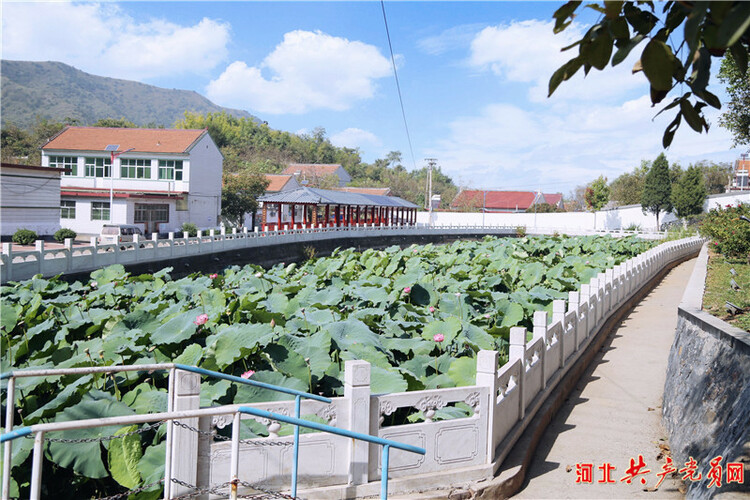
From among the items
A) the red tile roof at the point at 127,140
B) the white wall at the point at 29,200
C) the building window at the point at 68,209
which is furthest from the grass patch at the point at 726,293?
the building window at the point at 68,209

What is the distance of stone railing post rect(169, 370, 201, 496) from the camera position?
3410 millimetres

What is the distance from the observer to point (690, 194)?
45.9 m

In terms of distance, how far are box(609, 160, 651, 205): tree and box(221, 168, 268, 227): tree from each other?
37424 mm

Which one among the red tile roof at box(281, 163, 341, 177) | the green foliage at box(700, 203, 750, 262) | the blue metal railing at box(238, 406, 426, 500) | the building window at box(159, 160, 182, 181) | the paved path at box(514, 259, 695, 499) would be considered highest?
the red tile roof at box(281, 163, 341, 177)

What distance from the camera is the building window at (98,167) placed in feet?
119

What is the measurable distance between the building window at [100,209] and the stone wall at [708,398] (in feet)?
102

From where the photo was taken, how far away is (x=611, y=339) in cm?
1080

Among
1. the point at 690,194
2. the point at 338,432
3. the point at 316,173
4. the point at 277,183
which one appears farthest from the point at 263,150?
the point at 338,432

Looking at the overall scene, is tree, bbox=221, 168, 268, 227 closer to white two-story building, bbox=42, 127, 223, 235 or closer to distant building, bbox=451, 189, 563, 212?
white two-story building, bbox=42, 127, 223, 235

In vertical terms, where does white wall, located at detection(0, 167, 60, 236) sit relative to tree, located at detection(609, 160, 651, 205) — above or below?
below

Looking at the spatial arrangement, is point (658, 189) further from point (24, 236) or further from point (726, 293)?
point (24, 236)


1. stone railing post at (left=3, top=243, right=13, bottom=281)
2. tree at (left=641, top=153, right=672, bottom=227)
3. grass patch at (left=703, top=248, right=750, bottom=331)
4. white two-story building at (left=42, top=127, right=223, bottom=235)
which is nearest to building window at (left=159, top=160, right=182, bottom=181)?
white two-story building at (left=42, top=127, right=223, bottom=235)

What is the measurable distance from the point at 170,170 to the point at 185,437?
34.4 meters

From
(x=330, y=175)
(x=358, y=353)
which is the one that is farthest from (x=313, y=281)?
(x=330, y=175)
